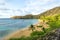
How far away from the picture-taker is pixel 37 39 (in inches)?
147

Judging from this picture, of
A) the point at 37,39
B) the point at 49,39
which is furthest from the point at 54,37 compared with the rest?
the point at 37,39

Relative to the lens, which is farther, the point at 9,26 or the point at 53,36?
the point at 9,26

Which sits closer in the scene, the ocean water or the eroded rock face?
the eroded rock face

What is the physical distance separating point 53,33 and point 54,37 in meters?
0.10

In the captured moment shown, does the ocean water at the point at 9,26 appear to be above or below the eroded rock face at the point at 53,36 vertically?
below

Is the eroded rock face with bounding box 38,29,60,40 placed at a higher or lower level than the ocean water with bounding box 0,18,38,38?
higher

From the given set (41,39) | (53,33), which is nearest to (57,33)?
(53,33)

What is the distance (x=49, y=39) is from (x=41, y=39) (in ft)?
0.57

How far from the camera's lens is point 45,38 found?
3611mm

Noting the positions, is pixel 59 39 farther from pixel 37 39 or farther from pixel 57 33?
pixel 37 39

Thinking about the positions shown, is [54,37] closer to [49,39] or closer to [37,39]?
[49,39]

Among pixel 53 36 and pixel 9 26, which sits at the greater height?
pixel 53 36

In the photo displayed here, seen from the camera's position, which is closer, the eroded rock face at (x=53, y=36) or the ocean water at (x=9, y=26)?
the eroded rock face at (x=53, y=36)

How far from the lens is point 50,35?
3629mm
